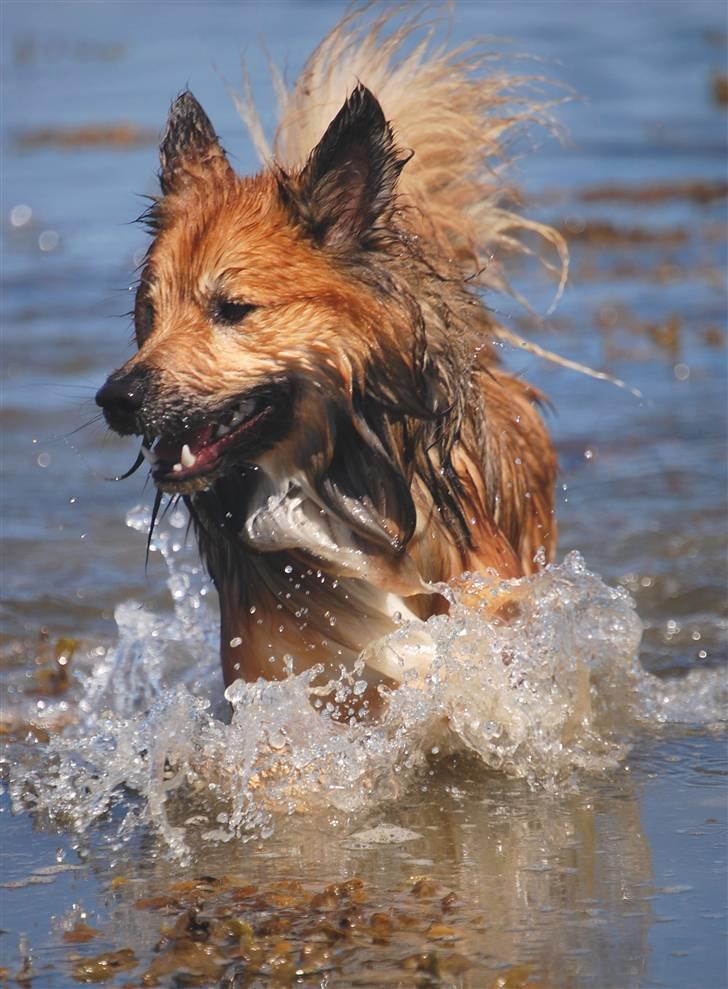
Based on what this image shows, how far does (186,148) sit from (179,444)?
3.06 feet

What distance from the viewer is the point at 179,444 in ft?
13.8

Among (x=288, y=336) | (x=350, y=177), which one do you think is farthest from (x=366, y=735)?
(x=350, y=177)

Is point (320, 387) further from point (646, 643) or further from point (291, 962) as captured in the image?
point (646, 643)

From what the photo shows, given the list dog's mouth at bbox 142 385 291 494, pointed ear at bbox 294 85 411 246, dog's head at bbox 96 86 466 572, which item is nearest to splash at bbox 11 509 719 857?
dog's head at bbox 96 86 466 572

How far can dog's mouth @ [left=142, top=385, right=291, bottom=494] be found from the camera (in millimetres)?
4184

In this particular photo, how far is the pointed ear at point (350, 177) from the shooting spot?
4156mm

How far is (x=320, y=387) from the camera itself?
428cm

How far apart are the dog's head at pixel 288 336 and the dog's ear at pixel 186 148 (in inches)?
4.7

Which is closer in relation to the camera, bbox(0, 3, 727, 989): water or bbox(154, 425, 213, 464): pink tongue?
bbox(0, 3, 727, 989): water

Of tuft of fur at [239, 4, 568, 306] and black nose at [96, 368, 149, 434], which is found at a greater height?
tuft of fur at [239, 4, 568, 306]

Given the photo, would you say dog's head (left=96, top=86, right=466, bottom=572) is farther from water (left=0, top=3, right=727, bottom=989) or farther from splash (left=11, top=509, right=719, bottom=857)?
water (left=0, top=3, right=727, bottom=989)

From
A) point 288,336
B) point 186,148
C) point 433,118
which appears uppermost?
point 433,118

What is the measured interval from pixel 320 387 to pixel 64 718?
6.29 ft

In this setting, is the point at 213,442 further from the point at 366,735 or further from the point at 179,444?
the point at 366,735
